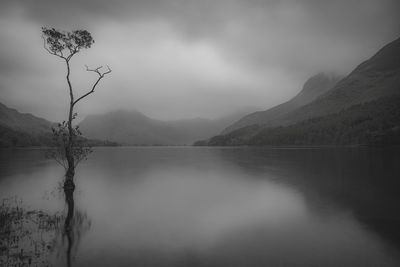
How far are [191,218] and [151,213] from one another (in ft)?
14.8

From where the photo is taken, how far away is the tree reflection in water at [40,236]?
48.1ft

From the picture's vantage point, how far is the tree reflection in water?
1466 centimetres

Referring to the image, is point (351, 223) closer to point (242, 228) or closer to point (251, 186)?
point (242, 228)

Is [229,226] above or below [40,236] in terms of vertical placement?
below

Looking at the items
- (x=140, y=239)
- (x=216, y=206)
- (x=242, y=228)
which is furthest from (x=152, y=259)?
(x=216, y=206)

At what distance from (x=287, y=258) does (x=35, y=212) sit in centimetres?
2361

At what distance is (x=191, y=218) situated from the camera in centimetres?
2455

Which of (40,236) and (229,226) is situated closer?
(40,236)

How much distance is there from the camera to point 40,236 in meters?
18.4

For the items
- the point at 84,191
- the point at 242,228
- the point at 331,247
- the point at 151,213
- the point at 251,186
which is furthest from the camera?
the point at 251,186

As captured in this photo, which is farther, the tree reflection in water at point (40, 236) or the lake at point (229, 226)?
the lake at point (229, 226)

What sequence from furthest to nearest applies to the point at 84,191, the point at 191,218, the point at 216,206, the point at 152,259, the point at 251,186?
the point at 251,186 → the point at 84,191 → the point at 216,206 → the point at 191,218 → the point at 152,259

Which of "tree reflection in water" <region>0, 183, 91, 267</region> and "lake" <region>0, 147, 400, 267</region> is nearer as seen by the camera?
"tree reflection in water" <region>0, 183, 91, 267</region>

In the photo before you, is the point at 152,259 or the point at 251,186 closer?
the point at 152,259
